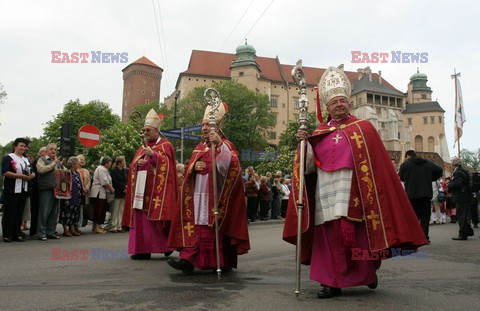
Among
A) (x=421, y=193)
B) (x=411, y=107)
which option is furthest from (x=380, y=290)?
(x=411, y=107)

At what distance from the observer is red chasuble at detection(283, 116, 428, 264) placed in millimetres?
4512

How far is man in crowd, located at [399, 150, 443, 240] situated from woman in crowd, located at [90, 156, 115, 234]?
7.40 meters

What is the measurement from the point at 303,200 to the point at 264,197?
12.8 meters

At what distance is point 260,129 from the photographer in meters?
63.8

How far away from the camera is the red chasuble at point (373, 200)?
4512 mm

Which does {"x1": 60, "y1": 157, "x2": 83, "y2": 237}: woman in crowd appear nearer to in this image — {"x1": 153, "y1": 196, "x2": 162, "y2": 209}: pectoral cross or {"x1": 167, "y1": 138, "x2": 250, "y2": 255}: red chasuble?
{"x1": 153, "y1": 196, "x2": 162, "y2": 209}: pectoral cross

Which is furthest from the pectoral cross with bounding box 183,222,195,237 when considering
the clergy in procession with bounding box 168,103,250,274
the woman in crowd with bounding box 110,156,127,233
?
the woman in crowd with bounding box 110,156,127,233

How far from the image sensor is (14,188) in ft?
30.8

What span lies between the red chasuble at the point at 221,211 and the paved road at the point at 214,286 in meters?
0.45

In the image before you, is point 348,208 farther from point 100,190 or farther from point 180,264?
point 100,190

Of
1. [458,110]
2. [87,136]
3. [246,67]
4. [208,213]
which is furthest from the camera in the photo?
[246,67]

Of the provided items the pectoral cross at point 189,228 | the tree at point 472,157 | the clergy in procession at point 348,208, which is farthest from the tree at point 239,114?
the tree at point 472,157

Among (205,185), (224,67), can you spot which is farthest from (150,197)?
(224,67)

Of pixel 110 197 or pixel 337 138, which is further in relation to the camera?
pixel 110 197
